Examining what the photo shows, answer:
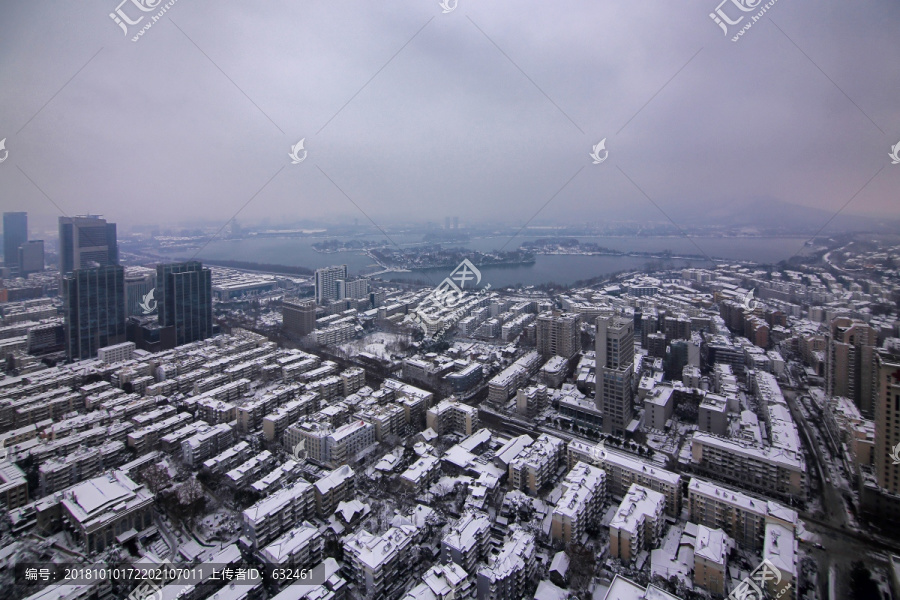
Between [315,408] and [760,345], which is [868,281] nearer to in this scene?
[760,345]

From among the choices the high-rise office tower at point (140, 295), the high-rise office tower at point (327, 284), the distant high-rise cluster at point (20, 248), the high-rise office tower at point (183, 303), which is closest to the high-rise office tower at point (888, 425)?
the high-rise office tower at point (183, 303)

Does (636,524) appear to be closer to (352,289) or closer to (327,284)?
(352,289)

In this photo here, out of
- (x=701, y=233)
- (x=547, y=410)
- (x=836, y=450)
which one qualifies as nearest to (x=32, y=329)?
(x=547, y=410)

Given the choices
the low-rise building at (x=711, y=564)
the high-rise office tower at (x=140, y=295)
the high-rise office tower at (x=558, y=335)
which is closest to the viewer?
the low-rise building at (x=711, y=564)

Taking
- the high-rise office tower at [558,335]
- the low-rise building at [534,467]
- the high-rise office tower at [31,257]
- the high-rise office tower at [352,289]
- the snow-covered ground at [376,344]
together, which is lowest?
the low-rise building at [534,467]

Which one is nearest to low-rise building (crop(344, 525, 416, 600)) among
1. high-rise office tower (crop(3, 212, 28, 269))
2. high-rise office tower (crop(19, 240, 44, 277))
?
high-rise office tower (crop(3, 212, 28, 269))

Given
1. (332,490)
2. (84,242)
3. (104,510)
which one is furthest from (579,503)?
(84,242)

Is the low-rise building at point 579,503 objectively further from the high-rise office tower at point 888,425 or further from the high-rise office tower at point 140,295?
the high-rise office tower at point 140,295
